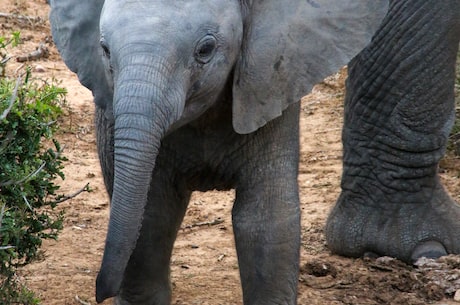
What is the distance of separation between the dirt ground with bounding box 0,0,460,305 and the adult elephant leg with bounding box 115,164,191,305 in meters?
0.37

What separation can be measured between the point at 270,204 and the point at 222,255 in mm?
1271

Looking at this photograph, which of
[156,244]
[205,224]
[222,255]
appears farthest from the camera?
[205,224]

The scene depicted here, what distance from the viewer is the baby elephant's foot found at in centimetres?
463

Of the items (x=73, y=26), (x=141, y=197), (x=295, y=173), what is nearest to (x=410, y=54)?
(x=295, y=173)

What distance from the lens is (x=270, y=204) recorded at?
349cm

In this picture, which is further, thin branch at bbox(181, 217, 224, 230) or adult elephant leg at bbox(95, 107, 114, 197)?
thin branch at bbox(181, 217, 224, 230)

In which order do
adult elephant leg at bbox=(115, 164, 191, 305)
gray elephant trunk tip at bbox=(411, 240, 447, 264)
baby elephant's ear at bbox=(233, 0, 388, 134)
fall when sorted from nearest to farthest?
baby elephant's ear at bbox=(233, 0, 388, 134) < adult elephant leg at bbox=(115, 164, 191, 305) < gray elephant trunk tip at bbox=(411, 240, 447, 264)

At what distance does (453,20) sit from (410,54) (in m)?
0.19

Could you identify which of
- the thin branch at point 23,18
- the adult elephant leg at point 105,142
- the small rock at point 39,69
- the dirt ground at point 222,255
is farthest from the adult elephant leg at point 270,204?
the thin branch at point 23,18

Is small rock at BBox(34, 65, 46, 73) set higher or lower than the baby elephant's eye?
higher

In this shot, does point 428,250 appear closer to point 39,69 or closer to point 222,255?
point 222,255

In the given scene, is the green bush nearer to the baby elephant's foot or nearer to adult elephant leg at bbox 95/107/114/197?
adult elephant leg at bbox 95/107/114/197

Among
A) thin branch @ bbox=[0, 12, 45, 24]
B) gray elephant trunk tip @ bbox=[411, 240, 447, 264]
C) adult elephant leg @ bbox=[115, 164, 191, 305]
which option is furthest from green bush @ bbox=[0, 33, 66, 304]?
thin branch @ bbox=[0, 12, 45, 24]

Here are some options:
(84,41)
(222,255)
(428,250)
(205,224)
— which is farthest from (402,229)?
(84,41)
